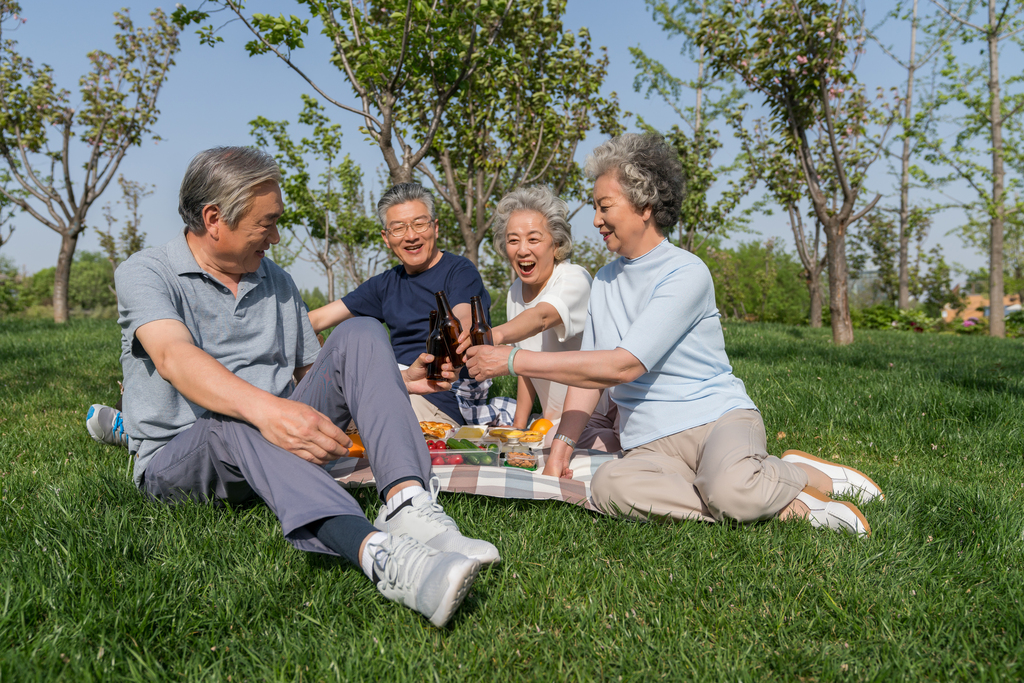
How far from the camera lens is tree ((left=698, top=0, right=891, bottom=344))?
10508 millimetres

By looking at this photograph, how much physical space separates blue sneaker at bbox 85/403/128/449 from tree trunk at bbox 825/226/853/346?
11403mm

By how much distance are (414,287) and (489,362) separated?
1.71 m

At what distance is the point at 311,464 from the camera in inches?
96.0

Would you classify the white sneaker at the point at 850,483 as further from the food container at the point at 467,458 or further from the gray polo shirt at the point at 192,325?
the gray polo shirt at the point at 192,325

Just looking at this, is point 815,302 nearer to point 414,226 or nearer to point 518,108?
point 518,108

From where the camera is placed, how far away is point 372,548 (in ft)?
7.25

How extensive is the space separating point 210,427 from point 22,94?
58.9 feet

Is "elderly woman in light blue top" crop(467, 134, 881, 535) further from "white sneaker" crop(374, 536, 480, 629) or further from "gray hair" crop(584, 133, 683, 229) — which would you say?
"white sneaker" crop(374, 536, 480, 629)

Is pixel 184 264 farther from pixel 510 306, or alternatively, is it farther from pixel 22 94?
pixel 22 94

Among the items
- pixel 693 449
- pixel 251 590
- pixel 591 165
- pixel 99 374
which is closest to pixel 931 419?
pixel 693 449

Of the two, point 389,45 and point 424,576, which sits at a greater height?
point 389,45

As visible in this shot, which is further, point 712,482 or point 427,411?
point 427,411

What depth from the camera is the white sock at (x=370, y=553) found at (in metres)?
2.20

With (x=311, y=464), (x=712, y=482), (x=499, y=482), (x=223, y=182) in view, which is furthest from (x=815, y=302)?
(x=311, y=464)
